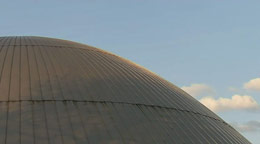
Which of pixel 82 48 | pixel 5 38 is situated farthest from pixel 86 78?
pixel 5 38

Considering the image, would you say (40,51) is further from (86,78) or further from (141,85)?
(141,85)

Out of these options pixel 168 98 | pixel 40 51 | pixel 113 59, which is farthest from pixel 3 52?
pixel 168 98

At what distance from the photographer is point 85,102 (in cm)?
1739

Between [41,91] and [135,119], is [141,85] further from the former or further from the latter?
[41,91]

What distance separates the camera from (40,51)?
20453mm

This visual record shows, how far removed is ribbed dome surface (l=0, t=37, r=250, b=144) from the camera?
15750 millimetres

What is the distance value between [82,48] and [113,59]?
5.29 feet

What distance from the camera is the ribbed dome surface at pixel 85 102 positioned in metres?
15.8

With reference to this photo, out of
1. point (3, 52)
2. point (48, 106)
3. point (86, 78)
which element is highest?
point (3, 52)

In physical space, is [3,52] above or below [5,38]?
below

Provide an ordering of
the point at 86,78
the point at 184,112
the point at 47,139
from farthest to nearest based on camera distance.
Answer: the point at 184,112 < the point at 86,78 < the point at 47,139

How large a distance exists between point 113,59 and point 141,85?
2857 mm

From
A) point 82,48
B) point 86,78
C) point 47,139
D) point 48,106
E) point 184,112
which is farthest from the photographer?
point 82,48

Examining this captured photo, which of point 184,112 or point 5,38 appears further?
point 5,38
